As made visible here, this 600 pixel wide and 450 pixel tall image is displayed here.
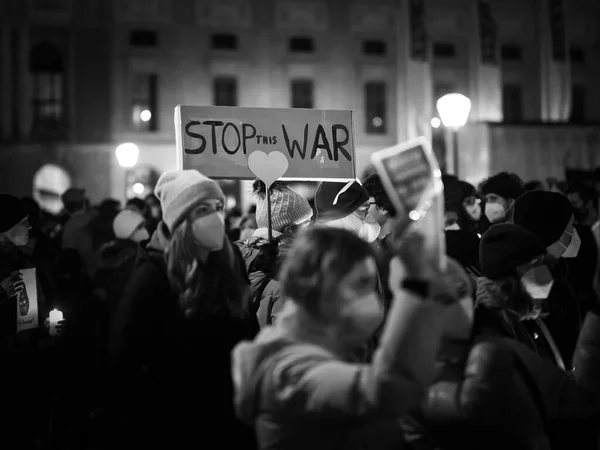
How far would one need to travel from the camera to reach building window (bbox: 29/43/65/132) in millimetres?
35188

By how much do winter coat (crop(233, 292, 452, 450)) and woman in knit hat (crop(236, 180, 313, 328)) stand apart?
6.30 ft

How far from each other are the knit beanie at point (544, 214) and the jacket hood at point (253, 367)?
268 cm

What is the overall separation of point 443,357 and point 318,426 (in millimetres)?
756

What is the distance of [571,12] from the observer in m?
39.7

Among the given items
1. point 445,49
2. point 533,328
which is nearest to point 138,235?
point 533,328

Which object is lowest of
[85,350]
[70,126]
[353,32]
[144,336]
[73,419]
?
[73,419]

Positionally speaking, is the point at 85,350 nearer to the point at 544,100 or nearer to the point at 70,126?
the point at 70,126

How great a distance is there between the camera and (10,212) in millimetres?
5734

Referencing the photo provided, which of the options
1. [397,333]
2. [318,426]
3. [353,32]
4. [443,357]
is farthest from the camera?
[353,32]

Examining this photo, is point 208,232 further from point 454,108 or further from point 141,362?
point 454,108

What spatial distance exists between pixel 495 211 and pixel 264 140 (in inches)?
97.3

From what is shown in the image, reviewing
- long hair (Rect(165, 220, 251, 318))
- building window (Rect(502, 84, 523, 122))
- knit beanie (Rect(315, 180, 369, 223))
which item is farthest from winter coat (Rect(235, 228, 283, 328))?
building window (Rect(502, 84, 523, 122))

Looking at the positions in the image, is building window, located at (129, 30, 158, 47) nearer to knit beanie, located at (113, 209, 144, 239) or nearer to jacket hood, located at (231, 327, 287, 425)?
knit beanie, located at (113, 209, 144, 239)

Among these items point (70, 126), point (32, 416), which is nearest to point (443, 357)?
point (32, 416)
